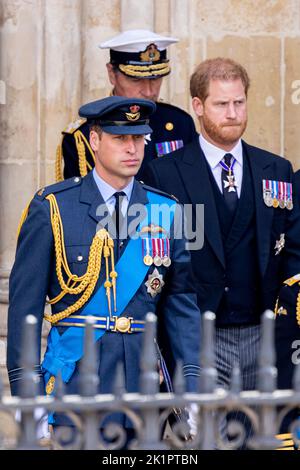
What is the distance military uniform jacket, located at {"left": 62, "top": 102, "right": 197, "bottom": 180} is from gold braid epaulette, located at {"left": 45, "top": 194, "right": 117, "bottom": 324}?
955mm

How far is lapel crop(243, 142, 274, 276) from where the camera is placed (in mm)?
6883

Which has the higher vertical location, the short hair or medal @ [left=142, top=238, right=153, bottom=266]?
the short hair

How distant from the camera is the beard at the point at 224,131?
22.7ft

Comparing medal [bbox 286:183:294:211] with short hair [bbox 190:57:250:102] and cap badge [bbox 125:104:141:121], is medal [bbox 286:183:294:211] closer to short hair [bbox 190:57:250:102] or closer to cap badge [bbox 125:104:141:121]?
short hair [bbox 190:57:250:102]

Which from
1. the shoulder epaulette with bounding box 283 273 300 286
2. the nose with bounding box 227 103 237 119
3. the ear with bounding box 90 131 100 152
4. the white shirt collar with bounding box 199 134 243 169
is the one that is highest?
the nose with bounding box 227 103 237 119

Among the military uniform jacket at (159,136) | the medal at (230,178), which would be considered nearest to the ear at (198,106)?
the medal at (230,178)

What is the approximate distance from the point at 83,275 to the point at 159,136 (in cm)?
139

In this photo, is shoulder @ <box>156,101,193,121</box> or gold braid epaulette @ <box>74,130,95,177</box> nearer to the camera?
gold braid epaulette @ <box>74,130,95,177</box>

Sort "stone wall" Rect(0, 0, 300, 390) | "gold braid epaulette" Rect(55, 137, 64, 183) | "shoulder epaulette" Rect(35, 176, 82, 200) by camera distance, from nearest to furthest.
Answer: "shoulder epaulette" Rect(35, 176, 82, 200) < "gold braid epaulette" Rect(55, 137, 64, 183) < "stone wall" Rect(0, 0, 300, 390)

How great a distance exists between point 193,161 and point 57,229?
938 mm

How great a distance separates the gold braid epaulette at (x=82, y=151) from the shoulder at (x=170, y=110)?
0.41 metres

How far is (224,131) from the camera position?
693 cm

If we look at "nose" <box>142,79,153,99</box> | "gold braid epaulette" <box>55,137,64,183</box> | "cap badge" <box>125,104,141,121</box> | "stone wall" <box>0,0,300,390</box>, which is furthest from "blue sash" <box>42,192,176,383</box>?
"stone wall" <box>0,0,300,390</box>
